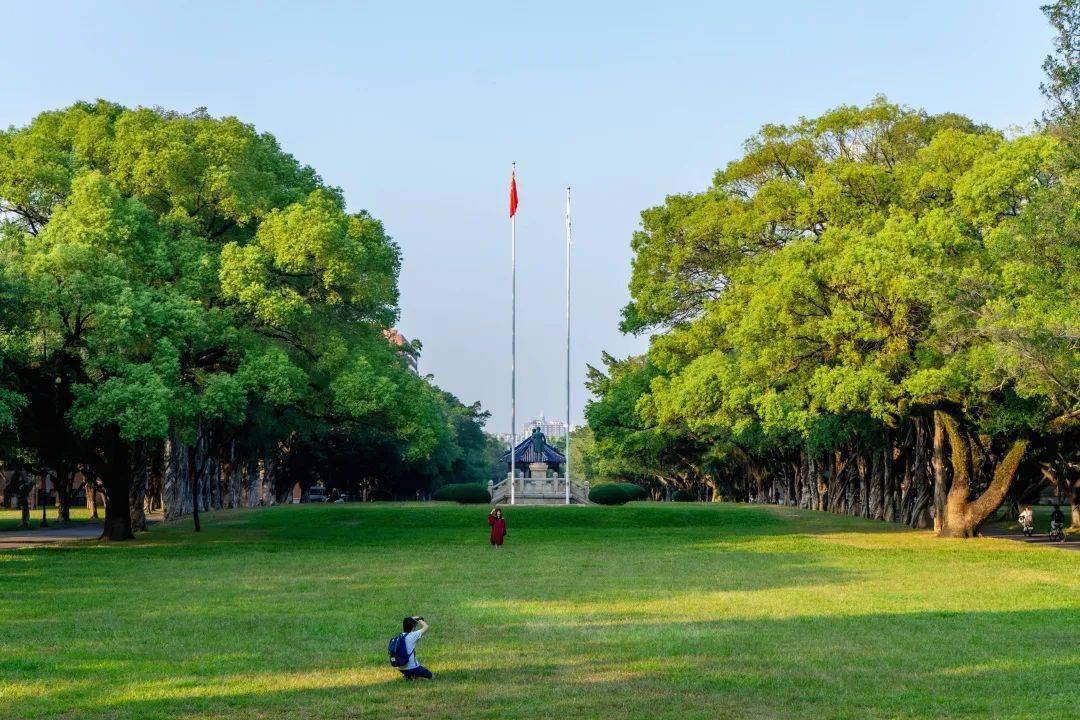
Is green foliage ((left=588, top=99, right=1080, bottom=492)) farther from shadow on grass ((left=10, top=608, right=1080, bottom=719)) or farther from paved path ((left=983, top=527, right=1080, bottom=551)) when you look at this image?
shadow on grass ((left=10, top=608, right=1080, bottom=719))

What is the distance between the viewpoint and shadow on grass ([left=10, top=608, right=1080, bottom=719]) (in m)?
14.0

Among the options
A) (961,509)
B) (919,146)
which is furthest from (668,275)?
(961,509)

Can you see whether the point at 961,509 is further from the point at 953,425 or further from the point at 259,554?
the point at 259,554

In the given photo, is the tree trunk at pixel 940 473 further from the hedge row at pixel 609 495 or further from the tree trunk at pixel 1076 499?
the hedge row at pixel 609 495

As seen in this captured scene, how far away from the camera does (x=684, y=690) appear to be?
598 inches

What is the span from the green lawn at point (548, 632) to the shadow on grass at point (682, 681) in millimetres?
51

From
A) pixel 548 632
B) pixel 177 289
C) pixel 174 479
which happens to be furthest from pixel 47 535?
pixel 548 632

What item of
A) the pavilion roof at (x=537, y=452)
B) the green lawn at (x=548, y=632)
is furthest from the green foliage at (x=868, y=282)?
the pavilion roof at (x=537, y=452)

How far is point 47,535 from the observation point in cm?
5338

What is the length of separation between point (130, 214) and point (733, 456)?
179 ft

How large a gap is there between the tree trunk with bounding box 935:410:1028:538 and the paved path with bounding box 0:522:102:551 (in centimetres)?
3032

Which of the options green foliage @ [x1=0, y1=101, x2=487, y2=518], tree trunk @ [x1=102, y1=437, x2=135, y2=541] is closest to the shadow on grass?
green foliage @ [x1=0, y1=101, x2=487, y2=518]

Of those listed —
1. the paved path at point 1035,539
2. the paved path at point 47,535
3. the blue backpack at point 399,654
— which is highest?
the blue backpack at point 399,654

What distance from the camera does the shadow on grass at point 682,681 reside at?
46.0ft
